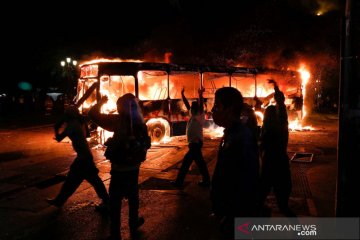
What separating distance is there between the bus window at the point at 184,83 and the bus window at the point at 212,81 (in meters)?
0.51

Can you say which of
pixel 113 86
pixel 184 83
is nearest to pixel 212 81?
pixel 184 83

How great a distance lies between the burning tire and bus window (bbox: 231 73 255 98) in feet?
15.1

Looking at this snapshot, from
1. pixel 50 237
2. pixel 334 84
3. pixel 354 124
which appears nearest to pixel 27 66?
pixel 334 84

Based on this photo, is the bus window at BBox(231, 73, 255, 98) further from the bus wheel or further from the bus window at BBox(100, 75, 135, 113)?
the bus window at BBox(100, 75, 135, 113)

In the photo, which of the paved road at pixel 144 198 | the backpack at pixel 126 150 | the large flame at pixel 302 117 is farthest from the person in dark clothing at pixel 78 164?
the large flame at pixel 302 117

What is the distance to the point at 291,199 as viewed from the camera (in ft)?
22.3

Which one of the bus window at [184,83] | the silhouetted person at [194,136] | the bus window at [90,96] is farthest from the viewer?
the bus window at [184,83]

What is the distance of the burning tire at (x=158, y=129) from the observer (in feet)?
44.5

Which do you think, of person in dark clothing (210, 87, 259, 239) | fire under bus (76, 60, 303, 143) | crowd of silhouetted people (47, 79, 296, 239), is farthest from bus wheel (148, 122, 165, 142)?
person in dark clothing (210, 87, 259, 239)

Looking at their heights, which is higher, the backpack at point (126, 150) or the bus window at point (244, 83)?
the bus window at point (244, 83)

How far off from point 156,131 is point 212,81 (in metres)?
3.97

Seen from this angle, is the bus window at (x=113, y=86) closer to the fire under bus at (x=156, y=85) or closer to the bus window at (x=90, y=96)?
the fire under bus at (x=156, y=85)

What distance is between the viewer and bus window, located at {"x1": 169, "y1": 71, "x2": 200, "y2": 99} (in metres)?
14.5

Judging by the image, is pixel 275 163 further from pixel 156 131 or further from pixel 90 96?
pixel 90 96
